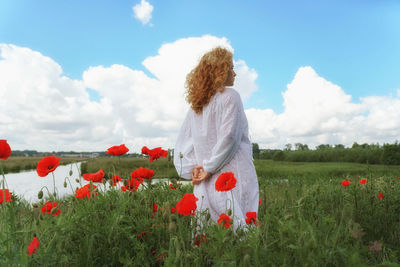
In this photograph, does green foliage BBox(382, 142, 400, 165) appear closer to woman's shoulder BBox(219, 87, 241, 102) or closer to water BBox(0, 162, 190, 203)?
water BBox(0, 162, 190, 203)

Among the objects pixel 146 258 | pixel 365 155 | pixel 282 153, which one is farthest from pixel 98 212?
pixel 282 153

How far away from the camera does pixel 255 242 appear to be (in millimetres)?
1470

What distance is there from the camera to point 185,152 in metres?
3.35

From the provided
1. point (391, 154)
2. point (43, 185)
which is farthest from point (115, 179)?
point (391, 154)

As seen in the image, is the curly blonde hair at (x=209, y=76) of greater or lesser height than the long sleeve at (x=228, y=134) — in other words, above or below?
above

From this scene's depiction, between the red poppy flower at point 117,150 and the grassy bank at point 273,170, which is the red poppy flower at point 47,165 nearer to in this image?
the red poppy flower at point 117,150

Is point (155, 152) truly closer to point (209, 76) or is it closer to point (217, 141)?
point (217, 141)

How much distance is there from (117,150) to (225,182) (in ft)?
4.54

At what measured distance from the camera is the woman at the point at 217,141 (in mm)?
2846

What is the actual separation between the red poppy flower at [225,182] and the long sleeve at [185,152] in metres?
1.11

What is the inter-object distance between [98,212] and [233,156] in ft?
4.51

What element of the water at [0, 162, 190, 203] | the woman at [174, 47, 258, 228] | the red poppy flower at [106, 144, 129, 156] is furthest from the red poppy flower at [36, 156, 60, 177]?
the woman at [174, 47, 258, 228]

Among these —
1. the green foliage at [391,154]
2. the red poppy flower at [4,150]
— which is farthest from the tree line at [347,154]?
the red poppy flower at [4,150]

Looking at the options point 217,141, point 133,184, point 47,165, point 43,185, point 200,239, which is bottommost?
point 43,185
